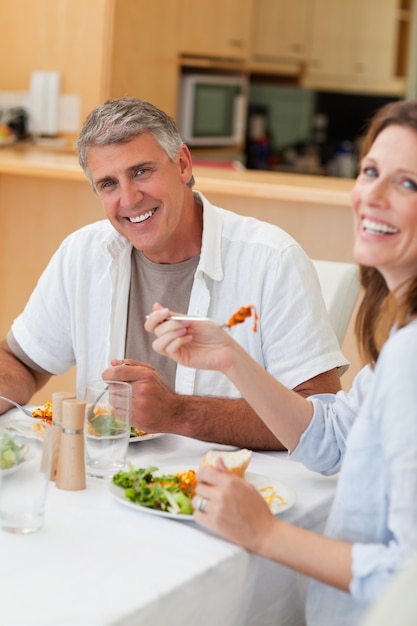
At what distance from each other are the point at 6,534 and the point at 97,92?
3.20 m

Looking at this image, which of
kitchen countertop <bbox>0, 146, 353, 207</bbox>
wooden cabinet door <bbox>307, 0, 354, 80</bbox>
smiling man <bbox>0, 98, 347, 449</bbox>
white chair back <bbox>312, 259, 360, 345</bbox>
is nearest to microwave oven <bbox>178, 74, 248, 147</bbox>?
wooden cabinet door <bbox>307, 0, 354, 80</bbox>

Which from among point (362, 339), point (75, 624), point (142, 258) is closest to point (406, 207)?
point (362, 339)

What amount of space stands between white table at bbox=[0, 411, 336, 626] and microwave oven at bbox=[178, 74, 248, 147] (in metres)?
3.49

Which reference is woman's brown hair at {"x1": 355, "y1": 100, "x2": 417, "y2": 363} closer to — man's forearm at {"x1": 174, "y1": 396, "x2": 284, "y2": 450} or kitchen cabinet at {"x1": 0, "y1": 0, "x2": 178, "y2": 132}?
man's forearm at {"x1": 174, "y1": 396, "x2": 284, "y2": 450}

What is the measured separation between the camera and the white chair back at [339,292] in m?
2.15

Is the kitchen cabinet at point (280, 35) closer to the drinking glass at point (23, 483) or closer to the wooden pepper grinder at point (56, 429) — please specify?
the wooden pepper grinder at point (56, 429)

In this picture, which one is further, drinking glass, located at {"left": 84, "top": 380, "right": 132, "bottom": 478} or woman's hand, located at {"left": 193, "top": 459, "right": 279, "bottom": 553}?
drinking glass, located at {"left": 84, "top": 380, "right": 132, "bottom": 478}

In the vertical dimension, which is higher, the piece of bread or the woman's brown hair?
the woman's brown hair

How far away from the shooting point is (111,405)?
1440 mm

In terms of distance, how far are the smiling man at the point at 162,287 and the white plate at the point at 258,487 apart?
0.21m

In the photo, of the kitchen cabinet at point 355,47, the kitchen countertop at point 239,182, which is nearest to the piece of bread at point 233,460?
the kitchen countertop at point 239,182

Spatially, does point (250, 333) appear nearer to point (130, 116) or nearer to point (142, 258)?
point (142, 258)

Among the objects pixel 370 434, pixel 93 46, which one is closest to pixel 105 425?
pixel 370 434

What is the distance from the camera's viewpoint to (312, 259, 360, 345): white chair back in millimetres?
2148
